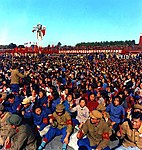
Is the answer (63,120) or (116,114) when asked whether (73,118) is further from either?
(116,114)

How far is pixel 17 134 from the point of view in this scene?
232 inches

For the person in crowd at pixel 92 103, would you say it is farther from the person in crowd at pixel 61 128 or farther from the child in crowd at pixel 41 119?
the person in crowd at pixel 61 128

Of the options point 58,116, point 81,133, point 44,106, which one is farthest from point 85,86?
point 81,133

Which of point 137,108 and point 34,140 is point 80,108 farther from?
point 34,140

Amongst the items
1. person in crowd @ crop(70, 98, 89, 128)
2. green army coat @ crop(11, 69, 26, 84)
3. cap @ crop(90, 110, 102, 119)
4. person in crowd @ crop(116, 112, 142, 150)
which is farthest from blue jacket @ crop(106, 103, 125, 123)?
green army coat @ crop(11, 69, 26, 84)

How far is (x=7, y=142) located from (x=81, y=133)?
145 centimetres

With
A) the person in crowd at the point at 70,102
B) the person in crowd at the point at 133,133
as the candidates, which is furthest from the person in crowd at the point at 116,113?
the person in crowd at the point at 133,133

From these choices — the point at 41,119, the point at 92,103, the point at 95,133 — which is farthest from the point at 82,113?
the point at 95,133

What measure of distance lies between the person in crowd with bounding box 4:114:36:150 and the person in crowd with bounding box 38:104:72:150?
1057mm

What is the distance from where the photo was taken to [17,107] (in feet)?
29.2

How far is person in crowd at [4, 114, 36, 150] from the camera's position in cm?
582

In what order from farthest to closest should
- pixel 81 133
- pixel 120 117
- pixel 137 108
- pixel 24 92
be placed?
pixel 24 92 → pixel 120 117 → pixel 137 108 → pixel 81 133

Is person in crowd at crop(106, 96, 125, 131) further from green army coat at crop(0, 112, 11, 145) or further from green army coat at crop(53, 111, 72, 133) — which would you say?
green army coat at crop(0, 112, 11, 145)

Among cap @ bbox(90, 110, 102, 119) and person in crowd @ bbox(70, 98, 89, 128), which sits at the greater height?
cap @ bbox(90, 110, 102, 119)
